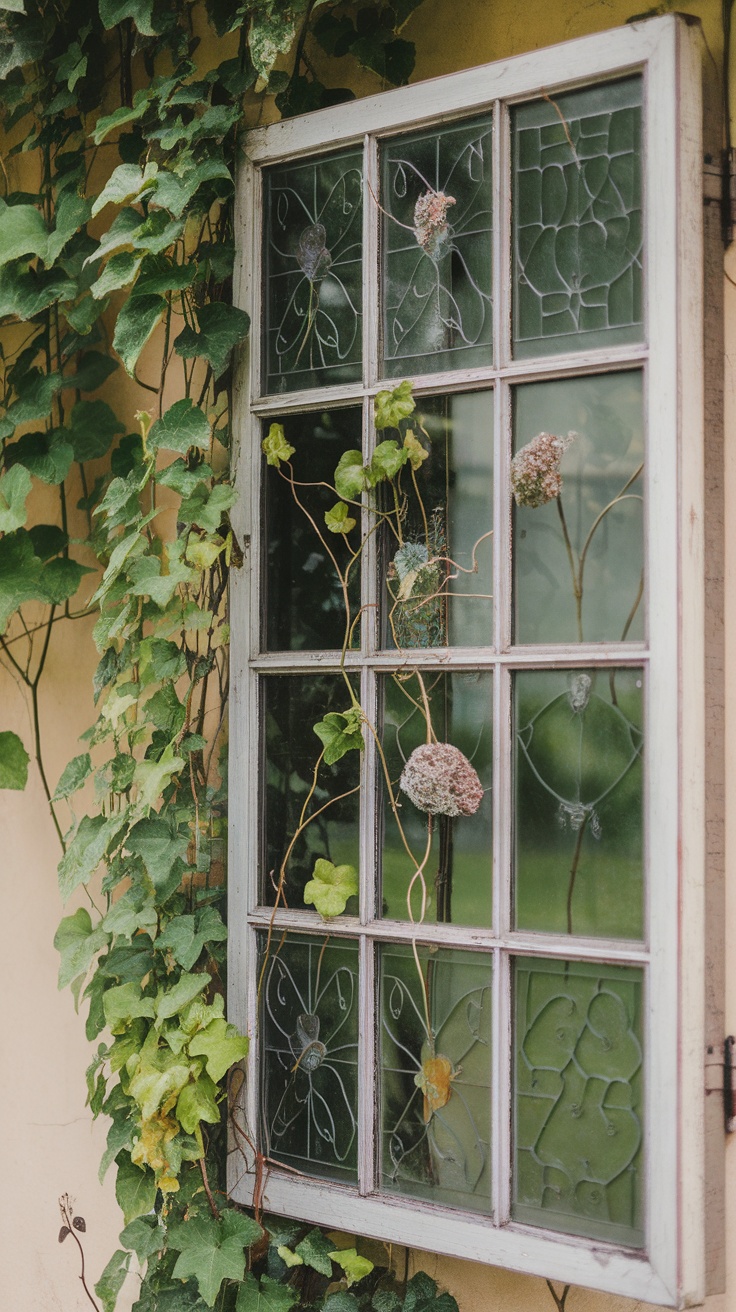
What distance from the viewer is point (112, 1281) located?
2.05 metres

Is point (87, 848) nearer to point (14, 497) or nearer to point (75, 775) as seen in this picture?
point (75, 775)

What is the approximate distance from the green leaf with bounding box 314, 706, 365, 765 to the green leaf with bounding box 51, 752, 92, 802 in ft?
1.79

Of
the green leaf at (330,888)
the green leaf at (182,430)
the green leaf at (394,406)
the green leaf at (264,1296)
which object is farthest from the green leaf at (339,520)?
the green leaf at (264,1296)

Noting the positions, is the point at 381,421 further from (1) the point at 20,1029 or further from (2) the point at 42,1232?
(2) the point at 42,1232

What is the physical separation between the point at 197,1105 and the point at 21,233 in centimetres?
157

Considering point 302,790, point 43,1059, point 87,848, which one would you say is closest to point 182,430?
point 302,790

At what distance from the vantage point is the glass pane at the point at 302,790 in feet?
6.23

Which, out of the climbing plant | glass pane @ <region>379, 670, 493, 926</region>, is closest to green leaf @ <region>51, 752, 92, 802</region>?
the climbing plant

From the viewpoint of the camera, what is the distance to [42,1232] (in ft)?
8.32

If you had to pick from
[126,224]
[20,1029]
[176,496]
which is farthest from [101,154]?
[20,1029]

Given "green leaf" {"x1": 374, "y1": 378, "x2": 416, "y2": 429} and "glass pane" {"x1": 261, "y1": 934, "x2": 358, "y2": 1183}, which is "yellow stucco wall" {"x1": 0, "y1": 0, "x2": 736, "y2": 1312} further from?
"green leaf" {"x1": 374, "y1": 378, "x2": 416, "y2": 429}

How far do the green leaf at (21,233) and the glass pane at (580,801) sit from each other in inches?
48.4

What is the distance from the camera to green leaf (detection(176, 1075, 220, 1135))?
1.87 m

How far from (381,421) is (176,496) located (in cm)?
64
